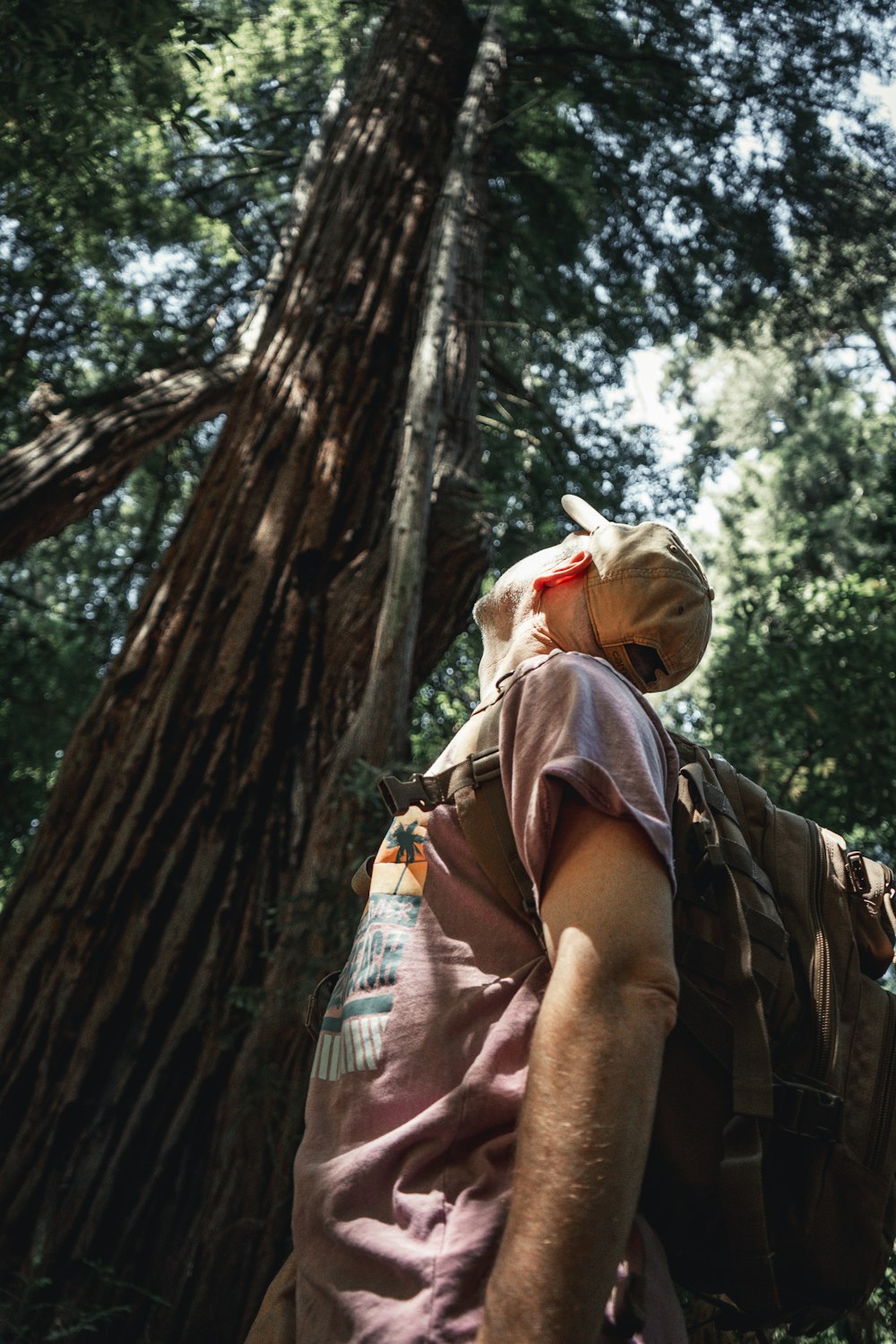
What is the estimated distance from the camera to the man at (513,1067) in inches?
37.8

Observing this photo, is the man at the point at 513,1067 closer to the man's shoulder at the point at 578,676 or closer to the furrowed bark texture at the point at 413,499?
the man's shoulder at the point at 578,676

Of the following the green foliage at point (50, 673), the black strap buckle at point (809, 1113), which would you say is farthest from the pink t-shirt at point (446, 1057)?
the green foliage at point (50, 673)

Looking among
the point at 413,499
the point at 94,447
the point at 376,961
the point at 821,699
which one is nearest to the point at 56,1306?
the point at 376,961

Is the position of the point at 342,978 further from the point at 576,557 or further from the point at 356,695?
the point at 356,695

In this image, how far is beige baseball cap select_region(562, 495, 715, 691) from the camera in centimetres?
156

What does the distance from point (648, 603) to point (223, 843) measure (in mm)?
2493

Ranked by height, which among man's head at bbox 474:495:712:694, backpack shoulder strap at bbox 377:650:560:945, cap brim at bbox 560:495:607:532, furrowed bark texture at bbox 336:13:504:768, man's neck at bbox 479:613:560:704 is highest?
furrowed bark texture at bbox 336:13:504:768

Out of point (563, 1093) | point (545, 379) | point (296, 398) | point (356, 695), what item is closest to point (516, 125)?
point (545, 379)

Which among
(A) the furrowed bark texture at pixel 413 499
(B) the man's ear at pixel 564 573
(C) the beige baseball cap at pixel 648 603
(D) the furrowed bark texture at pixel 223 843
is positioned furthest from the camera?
(A) the furrowed bark texture at pixel 413 499

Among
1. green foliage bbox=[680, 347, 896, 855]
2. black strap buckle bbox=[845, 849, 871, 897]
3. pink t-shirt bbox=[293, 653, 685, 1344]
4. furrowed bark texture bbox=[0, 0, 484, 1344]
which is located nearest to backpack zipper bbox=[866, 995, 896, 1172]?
black strap buckle bbox=[845, 849, 871, 897]

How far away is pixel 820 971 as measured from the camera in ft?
4.34

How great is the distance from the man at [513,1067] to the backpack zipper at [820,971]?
0.28 metres

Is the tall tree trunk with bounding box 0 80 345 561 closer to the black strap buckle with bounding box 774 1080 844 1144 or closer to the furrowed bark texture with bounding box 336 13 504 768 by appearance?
the furrowed bark texture with bounding box 336 13 504 768

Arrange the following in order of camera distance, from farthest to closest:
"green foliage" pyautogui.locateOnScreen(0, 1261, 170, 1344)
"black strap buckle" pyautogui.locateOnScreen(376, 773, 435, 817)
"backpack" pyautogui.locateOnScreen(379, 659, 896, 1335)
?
1. "green foliage" pyautogui.locateOnScreen(0, 1261, 170, 1344)
2. "black strap buckle" pyautogui.locateOnScreen(376, 773, 435, 817)
3. "backpack" pyautogui.locateOnScreen(379, 659, 896, 1335)
